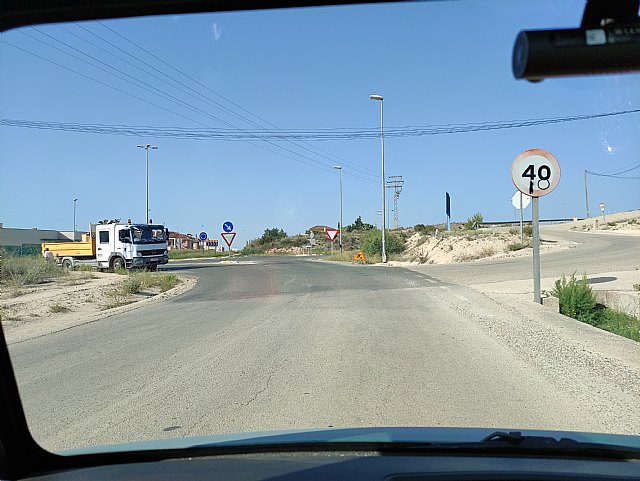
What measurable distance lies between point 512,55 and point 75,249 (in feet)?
122

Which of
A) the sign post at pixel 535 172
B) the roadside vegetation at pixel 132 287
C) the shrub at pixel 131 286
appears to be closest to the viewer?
the sign post at pixel 535 172

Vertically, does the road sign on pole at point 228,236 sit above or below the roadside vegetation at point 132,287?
above

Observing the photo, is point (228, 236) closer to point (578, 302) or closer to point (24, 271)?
point (24, 271)

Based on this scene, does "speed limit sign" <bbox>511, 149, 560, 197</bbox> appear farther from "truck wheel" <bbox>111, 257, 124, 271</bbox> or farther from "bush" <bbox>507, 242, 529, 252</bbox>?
"truck wheel" <bbox>111, 257, 124, 271</bbox>

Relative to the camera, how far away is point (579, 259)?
24.9 metres

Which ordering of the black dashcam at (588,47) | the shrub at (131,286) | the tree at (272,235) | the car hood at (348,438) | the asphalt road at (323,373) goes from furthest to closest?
the tree at (272,235) < the shrub at (131,286) < the asphalt road at (323,373) < the car hood at (348,438) < the black dashcam at (588,47)

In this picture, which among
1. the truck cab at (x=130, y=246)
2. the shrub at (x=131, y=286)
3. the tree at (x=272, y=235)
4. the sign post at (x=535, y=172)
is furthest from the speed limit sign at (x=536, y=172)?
the tree at (x=272, y=235)

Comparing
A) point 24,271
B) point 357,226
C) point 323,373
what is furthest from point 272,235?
point 323,373

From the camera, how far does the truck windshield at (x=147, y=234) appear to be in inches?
1353

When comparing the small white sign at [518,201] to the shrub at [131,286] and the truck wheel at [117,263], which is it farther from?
the truck wheel at [117,263]

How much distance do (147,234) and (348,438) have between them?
32842 mm

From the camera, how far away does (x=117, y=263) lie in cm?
3456

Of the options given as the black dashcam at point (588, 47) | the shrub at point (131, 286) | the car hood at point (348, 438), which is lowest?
the shrub at point (131, 286)

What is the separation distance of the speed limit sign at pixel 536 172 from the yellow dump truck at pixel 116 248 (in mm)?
25987
